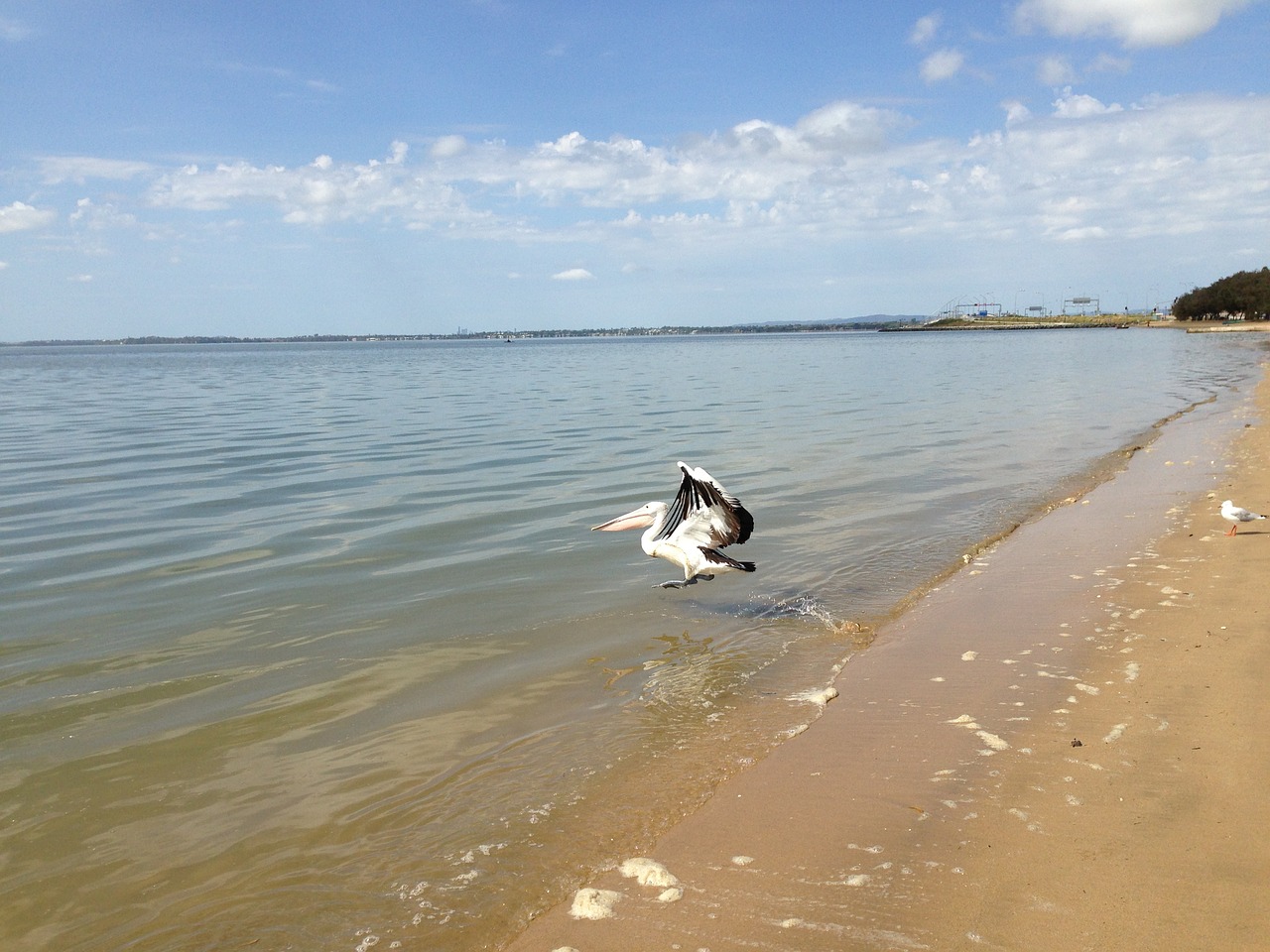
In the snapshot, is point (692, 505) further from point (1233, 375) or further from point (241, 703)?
point (1233, 375)

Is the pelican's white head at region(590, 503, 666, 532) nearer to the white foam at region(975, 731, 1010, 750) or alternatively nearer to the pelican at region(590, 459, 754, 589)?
the pelican at region(590, 459, 754, 589)

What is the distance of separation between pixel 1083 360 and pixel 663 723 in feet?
194

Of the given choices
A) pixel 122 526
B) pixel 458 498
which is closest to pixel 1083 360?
pixel 458 498

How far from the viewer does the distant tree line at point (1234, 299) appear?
10644cm

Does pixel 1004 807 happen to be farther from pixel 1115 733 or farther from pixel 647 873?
pixel 647 873

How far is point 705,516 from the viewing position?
8523 mm

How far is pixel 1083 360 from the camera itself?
57219 millimetres

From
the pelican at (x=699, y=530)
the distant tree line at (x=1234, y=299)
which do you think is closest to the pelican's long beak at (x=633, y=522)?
the pelican at (x=699, y=530)

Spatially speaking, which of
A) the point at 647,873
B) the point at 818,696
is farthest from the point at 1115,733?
the point at 647,873

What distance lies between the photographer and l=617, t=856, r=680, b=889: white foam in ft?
13.7

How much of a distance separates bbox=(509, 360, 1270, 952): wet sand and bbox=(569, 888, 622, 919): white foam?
0.04 ft

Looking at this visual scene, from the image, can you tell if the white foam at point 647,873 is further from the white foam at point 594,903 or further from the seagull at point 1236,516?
the seagull at point 1236,516

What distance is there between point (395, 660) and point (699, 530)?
3048 mm

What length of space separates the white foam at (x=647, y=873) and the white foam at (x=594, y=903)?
0.49ft
